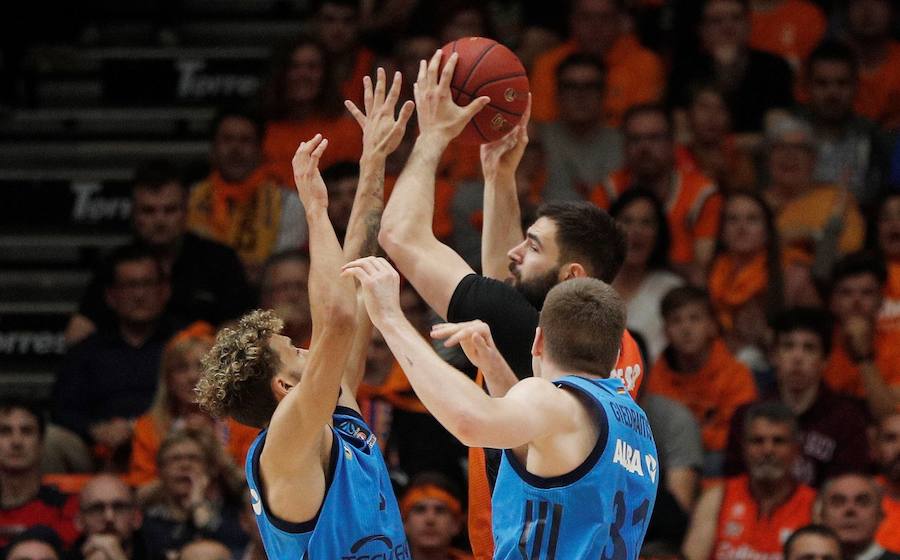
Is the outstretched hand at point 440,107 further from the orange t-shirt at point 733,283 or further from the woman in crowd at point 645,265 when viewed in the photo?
the orange t-shirt at point 733,283

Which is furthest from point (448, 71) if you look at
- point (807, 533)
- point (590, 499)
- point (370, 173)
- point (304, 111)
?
point (304, 111)

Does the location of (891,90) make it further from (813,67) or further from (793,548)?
(793,548)

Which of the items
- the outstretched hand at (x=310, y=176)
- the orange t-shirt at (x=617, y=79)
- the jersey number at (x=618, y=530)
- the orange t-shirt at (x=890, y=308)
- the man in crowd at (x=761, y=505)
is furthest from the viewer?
the orange t-shirt at (x=617, y=79)

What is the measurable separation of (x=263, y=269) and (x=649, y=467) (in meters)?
5.04

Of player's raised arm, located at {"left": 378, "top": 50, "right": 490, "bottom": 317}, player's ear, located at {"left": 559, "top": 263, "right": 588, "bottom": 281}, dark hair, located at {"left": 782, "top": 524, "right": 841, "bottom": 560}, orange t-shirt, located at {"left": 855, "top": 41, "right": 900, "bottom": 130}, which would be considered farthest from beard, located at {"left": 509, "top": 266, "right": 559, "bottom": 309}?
orange t-shirt, located at {"left": 855, "top": 41, "right": 900, "bottom": 130}

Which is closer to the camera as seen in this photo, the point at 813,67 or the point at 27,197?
the point at 813,67

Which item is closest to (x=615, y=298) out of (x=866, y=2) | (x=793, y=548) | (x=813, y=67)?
(x=793, y=548)

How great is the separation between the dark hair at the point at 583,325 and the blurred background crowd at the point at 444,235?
8.21 ft

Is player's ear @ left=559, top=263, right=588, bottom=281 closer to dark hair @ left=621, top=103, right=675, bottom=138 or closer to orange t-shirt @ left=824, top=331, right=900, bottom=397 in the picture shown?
orange t-shirt @ left=824, top=331, right=900, bottom=397

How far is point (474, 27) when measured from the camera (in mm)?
10453

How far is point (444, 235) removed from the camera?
9766mm

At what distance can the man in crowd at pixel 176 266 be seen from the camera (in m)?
9.60

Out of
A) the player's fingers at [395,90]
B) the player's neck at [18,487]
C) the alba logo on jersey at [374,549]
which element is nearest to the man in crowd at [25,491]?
the player's neck at [18,487]

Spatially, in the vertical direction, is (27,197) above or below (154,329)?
above
